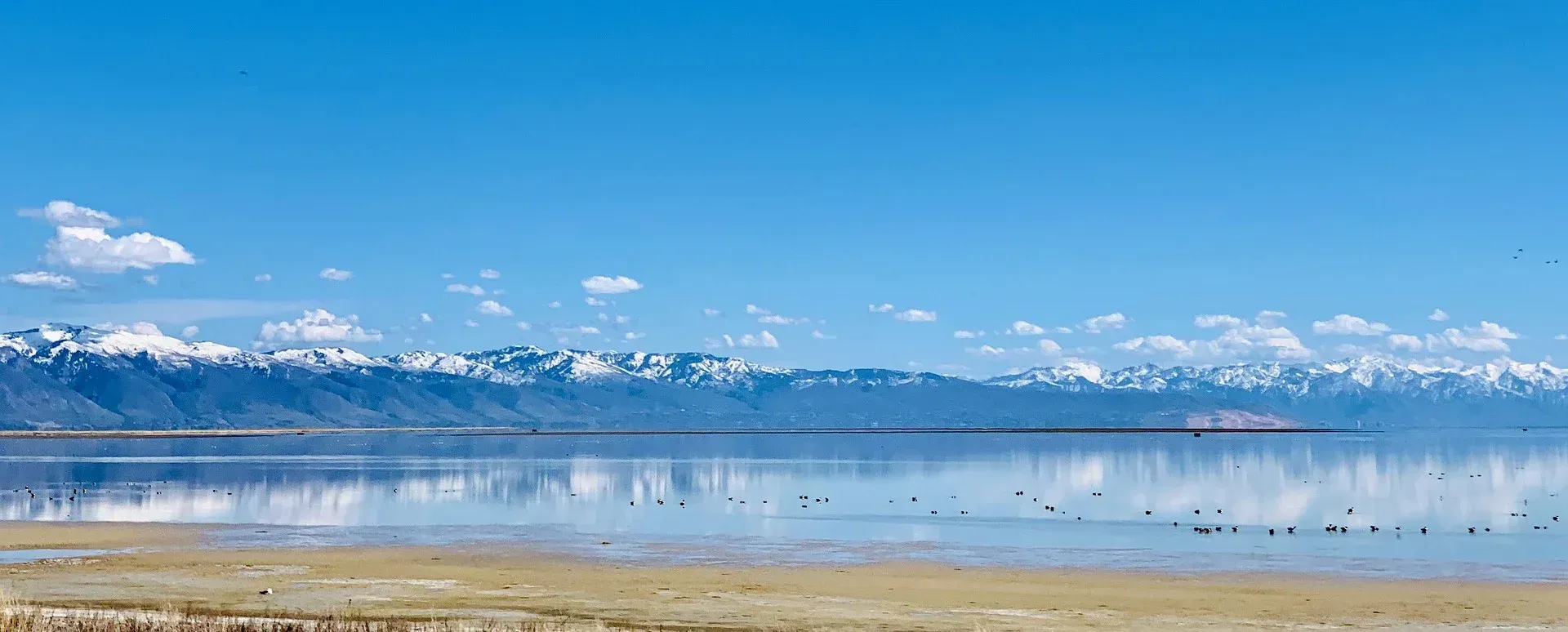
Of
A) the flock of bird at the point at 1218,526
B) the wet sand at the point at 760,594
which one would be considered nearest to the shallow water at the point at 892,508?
the flock of bird at the point at 1218,526

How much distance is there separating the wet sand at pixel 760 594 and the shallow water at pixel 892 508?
174 inches

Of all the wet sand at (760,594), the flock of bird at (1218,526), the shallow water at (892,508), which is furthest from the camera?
the flock of bird at (1218,526)

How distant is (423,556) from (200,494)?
132 feet

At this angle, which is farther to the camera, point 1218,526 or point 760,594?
point 1218,526

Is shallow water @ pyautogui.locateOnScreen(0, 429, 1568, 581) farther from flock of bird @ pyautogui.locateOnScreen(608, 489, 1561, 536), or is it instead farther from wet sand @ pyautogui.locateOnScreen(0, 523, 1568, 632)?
wet sand @ pyautogui.locateOnScreen(0, 523, 1568, 632)

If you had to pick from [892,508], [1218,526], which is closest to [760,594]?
[1218,526]

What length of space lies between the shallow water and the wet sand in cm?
442

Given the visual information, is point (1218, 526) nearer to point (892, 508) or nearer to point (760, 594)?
point (892, 508)

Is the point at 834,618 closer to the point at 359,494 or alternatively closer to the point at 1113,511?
the point at 1113,511

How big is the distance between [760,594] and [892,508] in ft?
109

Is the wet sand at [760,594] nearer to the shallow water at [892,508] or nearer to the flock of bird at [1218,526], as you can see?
the shallow water at [892,508]

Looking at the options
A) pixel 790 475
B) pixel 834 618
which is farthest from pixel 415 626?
pixel 790 475

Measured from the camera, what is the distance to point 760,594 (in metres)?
34.6

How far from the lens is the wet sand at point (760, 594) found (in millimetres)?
30328
